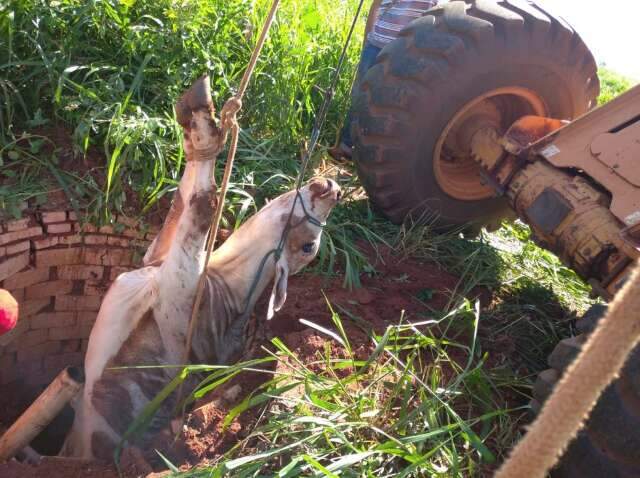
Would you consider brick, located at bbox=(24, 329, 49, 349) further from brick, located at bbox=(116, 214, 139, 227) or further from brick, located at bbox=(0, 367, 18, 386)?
brick, located at bbox=(116, 214, 139, 227)

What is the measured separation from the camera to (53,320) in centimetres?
373

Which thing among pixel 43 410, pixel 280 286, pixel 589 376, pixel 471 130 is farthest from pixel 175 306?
pixel 471 130

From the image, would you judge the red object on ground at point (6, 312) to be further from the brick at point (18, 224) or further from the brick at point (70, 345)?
the brick at point (70, 345)

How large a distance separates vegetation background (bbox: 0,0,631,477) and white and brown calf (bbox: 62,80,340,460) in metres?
0.24

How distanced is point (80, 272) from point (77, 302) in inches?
7.4

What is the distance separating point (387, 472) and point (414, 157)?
1902mm

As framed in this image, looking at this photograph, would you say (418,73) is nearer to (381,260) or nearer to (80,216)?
(381,260)

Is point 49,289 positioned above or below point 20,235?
below

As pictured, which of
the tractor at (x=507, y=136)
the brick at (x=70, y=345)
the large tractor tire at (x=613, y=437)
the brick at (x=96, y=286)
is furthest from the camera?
the brick at (x=70, y=345)

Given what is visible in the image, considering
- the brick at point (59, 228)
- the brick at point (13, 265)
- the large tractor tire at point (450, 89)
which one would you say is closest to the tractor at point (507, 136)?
the large tractor tire at point (450, 89)

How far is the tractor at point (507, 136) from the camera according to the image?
278 centimetres

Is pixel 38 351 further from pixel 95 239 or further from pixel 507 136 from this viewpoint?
pixel 507 136

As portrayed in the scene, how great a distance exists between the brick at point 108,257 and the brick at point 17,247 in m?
0.30

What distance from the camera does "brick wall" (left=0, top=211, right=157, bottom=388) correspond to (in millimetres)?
3389
